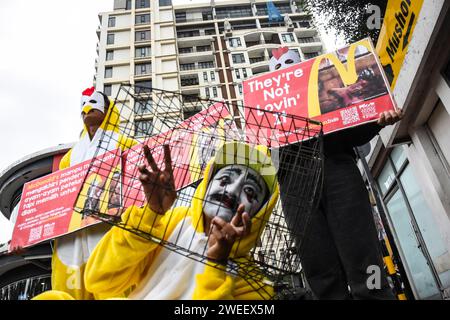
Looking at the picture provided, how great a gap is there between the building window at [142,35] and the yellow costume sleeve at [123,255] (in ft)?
89.0

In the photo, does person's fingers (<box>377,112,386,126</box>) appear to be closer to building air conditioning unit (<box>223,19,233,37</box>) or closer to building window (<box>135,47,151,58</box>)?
building window (<box>135,47,151,58</box>)

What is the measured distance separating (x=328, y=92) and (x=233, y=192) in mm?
1156

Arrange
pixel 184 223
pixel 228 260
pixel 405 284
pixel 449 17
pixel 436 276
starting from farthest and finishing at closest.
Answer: pixel 405 284 → pixel 436 276 → pixel 449 17 → pixel 184 223 → pixel 228 260

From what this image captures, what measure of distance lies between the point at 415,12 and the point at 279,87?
1.21 metres

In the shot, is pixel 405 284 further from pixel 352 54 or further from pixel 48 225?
pixel 48 225

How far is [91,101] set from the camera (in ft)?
8.78

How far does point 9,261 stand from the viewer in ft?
11.0

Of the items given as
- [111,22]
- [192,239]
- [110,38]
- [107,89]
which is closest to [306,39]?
[111,22]

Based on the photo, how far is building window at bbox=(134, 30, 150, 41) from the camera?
2587 cm

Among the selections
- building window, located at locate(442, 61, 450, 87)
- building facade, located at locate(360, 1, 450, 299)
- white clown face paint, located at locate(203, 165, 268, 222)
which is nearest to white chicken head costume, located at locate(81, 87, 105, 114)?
white clown face paint, located at locate(203, 165, 268, 222)

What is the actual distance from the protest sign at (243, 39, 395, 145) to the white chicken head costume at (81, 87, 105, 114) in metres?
1.24

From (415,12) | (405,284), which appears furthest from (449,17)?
(405,284)

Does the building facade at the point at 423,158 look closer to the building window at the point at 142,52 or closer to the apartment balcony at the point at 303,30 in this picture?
the building window at the point at 142,52

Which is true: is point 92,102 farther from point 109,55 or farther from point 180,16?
point 180,16
